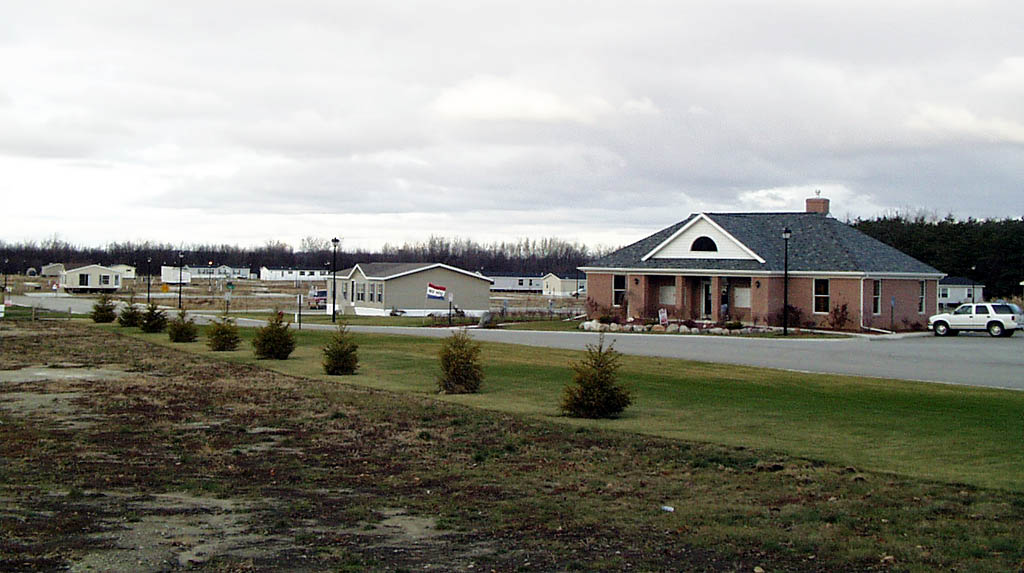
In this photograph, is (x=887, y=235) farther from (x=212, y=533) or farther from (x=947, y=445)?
(x=212, y=533)

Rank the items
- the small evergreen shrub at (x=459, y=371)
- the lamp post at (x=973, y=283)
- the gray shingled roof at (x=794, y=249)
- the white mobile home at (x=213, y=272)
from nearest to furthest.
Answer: the small evergreen shrub at (x=459, y=371) → the gray shingled roof at (x=794, y=249) → the lamp post at (x=973, y=283) → the white mobile home at (x=213, y=272)

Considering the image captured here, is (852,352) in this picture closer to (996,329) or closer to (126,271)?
(996,329)

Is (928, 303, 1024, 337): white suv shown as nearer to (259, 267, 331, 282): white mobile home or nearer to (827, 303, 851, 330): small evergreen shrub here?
(827, 303, 851, 330): small evergreen shrub

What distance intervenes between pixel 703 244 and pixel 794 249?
15.1 feet

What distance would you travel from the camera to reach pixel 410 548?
7.78 m

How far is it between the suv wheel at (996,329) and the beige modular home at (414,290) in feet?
108

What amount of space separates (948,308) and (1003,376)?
178 feet

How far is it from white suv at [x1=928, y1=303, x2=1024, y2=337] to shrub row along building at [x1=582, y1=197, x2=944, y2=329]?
2.43m

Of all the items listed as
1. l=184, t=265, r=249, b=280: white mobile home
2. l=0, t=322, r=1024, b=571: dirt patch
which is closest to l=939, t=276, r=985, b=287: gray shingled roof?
l=0, t=322, r=1024, b=571: dirt patch

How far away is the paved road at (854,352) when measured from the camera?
24.6 meters

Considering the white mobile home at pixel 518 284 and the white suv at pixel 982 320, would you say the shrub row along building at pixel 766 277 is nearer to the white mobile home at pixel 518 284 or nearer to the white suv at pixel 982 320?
the white suv at pixel 982 320

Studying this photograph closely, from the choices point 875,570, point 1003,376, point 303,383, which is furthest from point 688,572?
point 1003,376

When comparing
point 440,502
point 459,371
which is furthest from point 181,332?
point 440,502

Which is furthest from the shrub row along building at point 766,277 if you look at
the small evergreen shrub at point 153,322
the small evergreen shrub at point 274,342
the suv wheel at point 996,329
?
the small evergreen shrub at point 274,342
